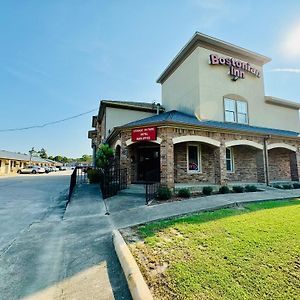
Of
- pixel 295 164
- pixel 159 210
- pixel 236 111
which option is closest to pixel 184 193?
pixel 159 210

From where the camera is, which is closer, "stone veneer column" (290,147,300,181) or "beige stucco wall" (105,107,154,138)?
"stone veneer column" (290,147,300,181)

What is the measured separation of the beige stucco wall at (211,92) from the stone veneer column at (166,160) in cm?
428

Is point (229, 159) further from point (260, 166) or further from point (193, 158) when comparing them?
point (193, 158)

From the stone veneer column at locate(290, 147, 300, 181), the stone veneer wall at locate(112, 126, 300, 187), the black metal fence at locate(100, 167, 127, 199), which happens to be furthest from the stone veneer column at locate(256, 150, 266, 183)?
the black metal fence at locate(100, 167, 127, 199)

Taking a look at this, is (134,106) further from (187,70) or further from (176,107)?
A: (187,70)

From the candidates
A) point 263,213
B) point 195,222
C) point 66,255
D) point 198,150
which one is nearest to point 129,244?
point 66,255

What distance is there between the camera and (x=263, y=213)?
675 cm

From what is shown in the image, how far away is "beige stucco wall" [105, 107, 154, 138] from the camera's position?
16886 millimetres

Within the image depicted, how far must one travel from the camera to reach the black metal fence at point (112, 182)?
35.4 feet

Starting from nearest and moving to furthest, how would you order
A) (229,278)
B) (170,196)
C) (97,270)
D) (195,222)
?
(229,278) → (97,270) → (195,222) → (170,196)

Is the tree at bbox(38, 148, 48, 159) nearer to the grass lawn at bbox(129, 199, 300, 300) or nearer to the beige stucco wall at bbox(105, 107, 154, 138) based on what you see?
the beige stucco wall at bbox(105, 107, 154, 138)

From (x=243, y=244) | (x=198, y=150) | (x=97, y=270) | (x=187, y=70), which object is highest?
(x=187, y=70)

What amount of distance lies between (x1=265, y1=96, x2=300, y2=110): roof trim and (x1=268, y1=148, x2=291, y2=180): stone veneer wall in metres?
4.10

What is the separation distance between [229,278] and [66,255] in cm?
340
